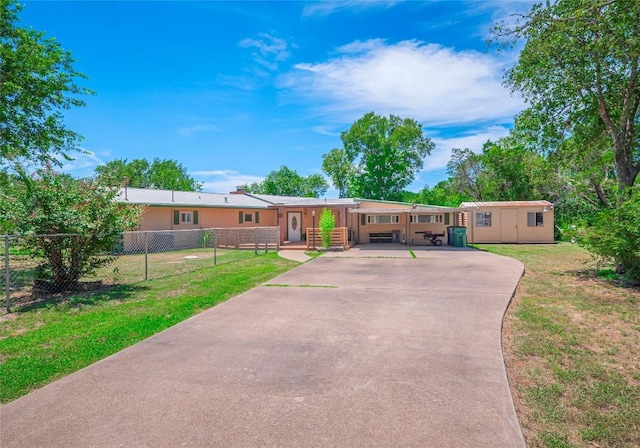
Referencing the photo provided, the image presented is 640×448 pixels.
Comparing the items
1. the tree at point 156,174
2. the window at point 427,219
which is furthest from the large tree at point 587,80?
the tree at point 156,174

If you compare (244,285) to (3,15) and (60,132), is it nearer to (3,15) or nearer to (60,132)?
(60,132)

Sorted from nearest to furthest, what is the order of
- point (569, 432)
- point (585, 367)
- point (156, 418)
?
point (569, 432) → point (156, 418) → point (585, 367)

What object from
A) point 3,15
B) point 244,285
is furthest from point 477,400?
point 3,15

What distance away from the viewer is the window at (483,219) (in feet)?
72.4

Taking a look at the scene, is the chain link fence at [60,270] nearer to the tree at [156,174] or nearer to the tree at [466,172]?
the tree at [466,172]

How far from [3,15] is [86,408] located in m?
13.7

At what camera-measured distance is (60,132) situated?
12.2 metres

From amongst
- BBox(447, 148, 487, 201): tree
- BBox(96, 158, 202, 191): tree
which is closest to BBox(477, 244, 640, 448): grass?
BBox(447, 148, 487, 201): tree

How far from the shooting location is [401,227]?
70.0ft

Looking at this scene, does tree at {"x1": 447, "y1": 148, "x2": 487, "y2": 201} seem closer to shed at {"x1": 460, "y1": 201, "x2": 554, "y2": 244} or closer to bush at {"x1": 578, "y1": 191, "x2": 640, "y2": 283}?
shed at {"x1": 460, "y1": 201, "x2": 554, "y2": 244}

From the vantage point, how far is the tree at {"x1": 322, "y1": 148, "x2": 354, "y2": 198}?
46.2m

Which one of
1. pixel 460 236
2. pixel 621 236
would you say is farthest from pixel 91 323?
pixel 460 236

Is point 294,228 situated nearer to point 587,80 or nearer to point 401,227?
point 401,227

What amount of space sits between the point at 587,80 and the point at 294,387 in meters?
12.2
